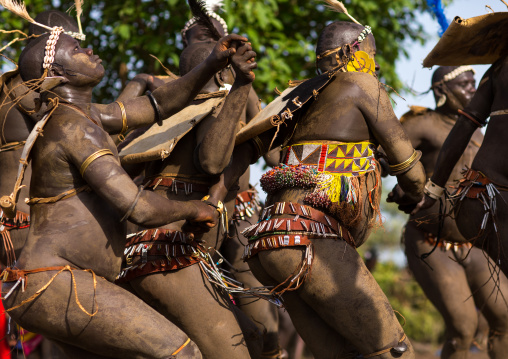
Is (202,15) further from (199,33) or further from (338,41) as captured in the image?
(338,41)

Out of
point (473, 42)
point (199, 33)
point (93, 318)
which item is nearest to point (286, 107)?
point (473, 42)

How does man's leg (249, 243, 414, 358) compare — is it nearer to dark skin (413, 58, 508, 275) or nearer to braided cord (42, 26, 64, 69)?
dark skin (413, 58, 508, 275)

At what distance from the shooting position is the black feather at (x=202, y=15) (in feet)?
15.9

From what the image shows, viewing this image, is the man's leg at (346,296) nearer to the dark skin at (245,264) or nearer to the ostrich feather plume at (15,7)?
the dark skin at (245,264)

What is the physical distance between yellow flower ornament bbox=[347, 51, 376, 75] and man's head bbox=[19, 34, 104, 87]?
1394 mm

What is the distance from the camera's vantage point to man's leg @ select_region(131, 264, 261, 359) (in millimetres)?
4000

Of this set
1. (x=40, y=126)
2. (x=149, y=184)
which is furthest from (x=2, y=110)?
(x=40, y=126)

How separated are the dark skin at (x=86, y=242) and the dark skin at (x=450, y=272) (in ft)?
10.5

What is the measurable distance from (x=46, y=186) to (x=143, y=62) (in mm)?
5877

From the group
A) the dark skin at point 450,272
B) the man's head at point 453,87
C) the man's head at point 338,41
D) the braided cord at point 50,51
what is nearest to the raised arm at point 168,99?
the braided cord at point 50,51

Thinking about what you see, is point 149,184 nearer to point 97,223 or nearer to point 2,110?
point 97,223

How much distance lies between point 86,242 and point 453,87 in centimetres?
437

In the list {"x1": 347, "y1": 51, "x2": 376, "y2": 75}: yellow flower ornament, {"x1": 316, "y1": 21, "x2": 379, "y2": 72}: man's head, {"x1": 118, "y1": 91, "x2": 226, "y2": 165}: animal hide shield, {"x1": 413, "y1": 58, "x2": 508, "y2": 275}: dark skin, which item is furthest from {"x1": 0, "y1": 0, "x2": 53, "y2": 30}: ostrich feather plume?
{"x1": 413, "y1": 58, "x2": 508, "y2": 275}: dark skin

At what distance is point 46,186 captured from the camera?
3502 mm
